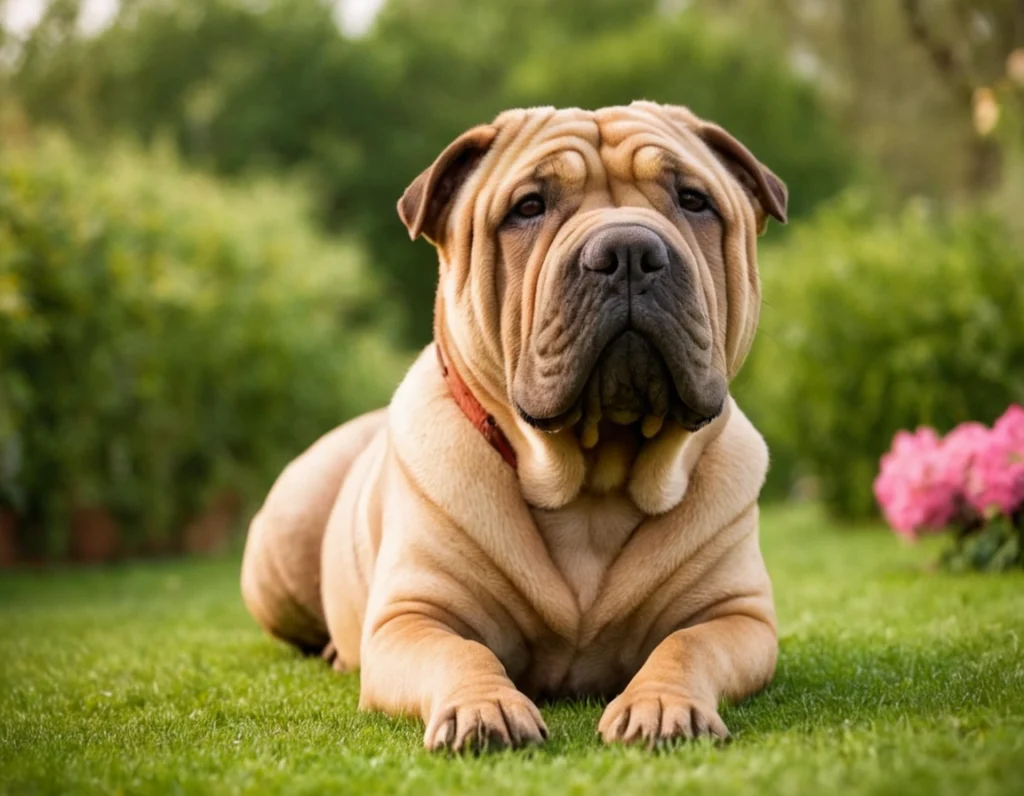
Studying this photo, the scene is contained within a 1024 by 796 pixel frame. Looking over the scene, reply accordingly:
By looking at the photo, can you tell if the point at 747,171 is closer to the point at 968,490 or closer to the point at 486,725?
the point at 486,725

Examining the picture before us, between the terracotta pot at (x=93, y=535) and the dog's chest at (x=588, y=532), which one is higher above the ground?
the dog's chest at (x=588, y=532)

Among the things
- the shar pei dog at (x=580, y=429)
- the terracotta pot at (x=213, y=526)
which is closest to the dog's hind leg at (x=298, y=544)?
the shar pei dog at (x=580, y=429)

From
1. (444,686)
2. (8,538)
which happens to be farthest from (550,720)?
(8,538)

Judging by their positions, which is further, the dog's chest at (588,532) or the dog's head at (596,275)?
the dog's chest at (588,532)

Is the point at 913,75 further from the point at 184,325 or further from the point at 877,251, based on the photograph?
the point at 184,325

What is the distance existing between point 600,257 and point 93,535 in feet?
24.2

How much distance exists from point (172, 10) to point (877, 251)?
19.0m

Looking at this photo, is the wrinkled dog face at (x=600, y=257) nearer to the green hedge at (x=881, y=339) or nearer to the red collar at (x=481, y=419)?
the red collar at (x=481, y=419)

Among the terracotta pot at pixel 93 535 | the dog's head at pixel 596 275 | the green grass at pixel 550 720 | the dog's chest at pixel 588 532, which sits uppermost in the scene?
the dog's head at pixel 596 275

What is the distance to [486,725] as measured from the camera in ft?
8.27

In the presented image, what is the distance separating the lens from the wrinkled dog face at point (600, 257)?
112 inches

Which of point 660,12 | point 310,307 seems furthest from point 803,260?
point 660,12

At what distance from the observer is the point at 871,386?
29.1 feet

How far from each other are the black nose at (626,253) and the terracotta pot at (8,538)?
22.7 ft
